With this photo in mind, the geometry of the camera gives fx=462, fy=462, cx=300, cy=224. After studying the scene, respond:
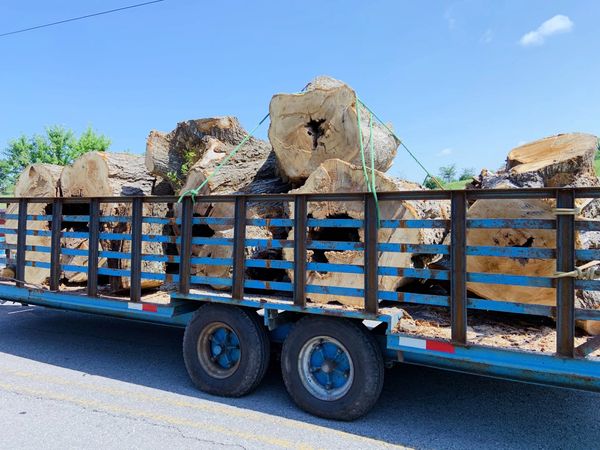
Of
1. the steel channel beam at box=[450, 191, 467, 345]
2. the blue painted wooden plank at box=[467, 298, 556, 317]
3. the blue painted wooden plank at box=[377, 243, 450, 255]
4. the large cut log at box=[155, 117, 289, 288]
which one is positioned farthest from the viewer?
the large cut log at box=[155, 117, 289, 288]

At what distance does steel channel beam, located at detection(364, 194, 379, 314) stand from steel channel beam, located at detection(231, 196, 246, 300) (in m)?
1.10

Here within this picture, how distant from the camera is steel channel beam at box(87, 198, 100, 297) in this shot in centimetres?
472

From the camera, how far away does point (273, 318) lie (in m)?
3.81

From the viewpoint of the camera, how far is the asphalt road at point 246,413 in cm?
326

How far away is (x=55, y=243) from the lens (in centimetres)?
507

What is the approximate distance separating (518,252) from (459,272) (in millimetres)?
386

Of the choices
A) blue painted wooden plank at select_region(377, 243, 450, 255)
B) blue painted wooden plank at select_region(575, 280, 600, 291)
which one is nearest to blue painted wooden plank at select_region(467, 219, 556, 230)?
blue painted wooden plank at select_region(377, 243, 450, 255)

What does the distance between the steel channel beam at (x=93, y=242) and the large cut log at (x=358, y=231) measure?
2.01 meters

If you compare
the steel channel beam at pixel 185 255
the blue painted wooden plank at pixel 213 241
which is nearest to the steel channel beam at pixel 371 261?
the blue painted wooden plank at pixel 213 241

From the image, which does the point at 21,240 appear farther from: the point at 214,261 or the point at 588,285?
the point at 588,285

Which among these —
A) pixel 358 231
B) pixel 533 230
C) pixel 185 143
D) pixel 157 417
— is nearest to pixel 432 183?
pixel 185 143

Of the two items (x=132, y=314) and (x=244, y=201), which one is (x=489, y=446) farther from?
(x=132, y=314)

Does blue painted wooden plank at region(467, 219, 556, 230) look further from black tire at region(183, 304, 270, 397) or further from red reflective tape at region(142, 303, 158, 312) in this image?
red reflective tape at region(142, 303, 158, 312)

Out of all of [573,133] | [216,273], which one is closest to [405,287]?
[216,273]
